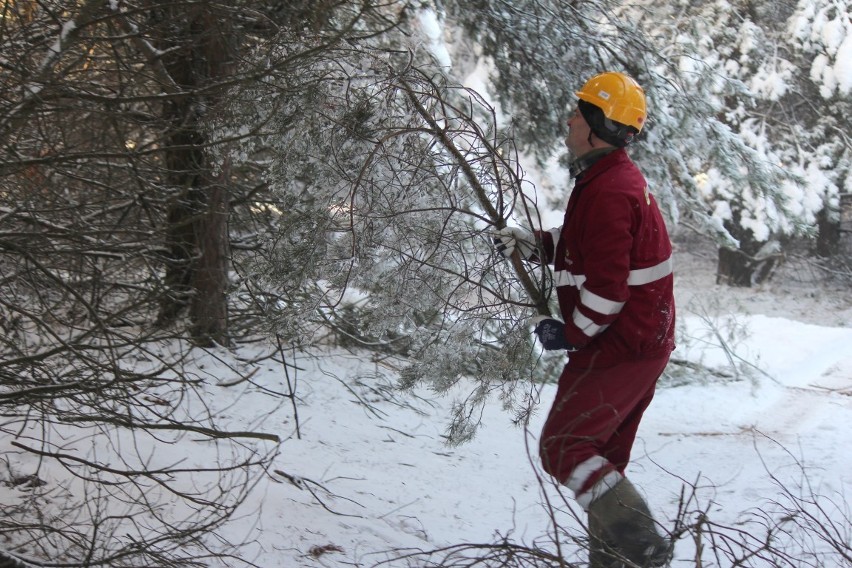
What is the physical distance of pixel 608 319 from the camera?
3.08 m

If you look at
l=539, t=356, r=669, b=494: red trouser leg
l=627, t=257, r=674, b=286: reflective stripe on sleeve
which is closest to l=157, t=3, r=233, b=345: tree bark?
l=539, t=356, r=669, b=494: red trouser leg

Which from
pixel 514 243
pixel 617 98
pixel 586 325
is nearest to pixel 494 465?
pixel 514 243

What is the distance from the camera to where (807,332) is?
459 inches

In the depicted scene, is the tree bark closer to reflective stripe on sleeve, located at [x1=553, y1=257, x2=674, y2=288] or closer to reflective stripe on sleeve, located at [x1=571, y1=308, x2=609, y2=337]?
reflective stripe on sleeve, located at [x1=553, y1=257, x2=674, y2=288]

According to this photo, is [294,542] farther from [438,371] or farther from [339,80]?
[339,80]

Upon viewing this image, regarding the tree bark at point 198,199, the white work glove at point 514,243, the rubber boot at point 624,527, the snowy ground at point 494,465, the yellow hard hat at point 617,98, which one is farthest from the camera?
the tree bark at point 198,199

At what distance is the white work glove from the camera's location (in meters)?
3.53

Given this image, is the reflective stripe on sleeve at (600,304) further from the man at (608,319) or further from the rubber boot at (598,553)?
the rubber boot at (598,553)

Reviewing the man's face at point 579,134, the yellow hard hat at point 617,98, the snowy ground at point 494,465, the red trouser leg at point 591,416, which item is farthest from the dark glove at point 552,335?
the yellow hard hat at point 617,98

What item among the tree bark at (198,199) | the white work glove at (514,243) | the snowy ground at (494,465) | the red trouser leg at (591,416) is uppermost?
the tree bark at (198,199)

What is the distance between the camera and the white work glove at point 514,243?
353 cm

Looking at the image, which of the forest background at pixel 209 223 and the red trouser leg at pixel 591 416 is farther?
the forest background at pixel 209 223

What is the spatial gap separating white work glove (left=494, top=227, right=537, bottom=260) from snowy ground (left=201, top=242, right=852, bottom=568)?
855 mm

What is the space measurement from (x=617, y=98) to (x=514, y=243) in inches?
30.1
